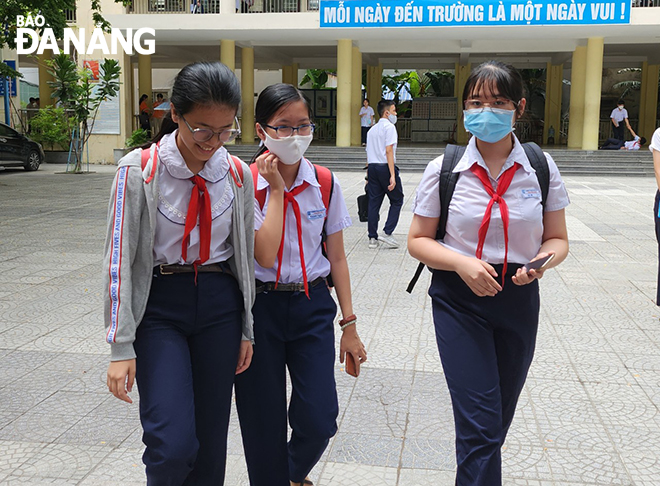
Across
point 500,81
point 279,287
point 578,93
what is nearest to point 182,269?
point 279,287

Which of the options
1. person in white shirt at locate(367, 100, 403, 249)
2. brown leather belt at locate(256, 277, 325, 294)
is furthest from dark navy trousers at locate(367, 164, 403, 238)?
brown leather belt at locate(256, 277, 325, 294)

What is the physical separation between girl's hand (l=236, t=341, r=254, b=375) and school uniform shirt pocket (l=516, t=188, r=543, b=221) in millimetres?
1037

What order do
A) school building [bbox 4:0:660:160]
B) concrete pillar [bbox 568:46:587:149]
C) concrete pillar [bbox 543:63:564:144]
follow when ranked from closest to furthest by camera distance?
school building [bbox 4:0:660:160]
concrete pillar [bbox 568:46:587:149]
concrete pillar [bbox 543:63:564:144]

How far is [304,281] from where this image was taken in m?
2.72

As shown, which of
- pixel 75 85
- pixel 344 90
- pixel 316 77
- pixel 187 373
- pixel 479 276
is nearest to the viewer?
pixel 187 373

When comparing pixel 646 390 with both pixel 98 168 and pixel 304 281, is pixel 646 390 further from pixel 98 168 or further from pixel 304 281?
pixel 98 168

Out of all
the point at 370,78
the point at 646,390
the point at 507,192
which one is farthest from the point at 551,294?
the point at 370,78

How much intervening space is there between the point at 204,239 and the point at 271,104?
0.67 meters

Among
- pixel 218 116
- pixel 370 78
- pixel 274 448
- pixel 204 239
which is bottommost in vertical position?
pixel 274 448

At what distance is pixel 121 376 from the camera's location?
2213 mm

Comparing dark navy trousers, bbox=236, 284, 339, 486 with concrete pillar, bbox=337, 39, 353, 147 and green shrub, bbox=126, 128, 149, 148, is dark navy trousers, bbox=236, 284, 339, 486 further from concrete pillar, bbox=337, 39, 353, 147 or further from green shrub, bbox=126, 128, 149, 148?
concrete pillar, bbox=337, 39, 353, 147

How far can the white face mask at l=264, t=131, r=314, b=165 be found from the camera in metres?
2.72

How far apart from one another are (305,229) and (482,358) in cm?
79

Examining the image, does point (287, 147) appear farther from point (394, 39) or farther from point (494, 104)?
point (394, 39)
